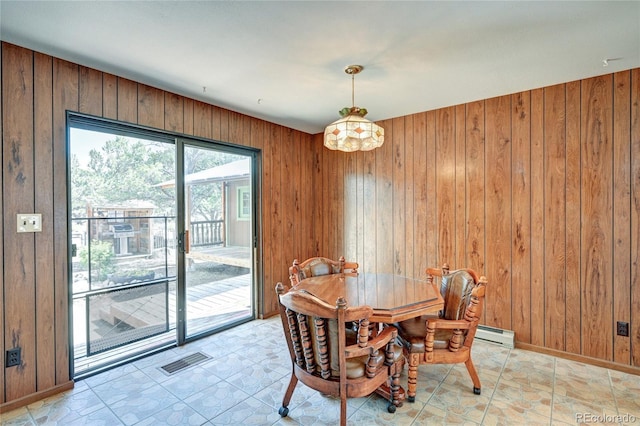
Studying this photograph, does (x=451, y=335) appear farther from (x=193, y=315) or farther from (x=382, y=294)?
(x=193, y=315)

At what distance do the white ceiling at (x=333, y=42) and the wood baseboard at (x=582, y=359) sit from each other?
2476mm

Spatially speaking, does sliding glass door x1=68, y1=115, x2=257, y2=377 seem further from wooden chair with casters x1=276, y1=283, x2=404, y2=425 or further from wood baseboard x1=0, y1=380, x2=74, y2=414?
wooden chair with casters x1=276, y1=283, x2=404, y2=425

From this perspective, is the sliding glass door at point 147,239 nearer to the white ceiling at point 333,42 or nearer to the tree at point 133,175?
the tree at point 133,175

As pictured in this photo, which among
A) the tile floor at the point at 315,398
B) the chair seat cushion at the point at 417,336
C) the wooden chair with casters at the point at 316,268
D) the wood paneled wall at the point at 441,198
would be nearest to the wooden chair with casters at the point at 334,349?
the chair seat cushion at the point at 417,336

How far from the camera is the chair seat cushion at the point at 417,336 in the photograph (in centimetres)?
224

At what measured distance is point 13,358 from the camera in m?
2.19

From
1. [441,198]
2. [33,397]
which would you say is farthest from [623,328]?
[33,397]

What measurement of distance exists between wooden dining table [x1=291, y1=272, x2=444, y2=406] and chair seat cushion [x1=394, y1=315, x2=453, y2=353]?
10.4 inches

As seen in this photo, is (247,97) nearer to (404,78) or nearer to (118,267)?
(404,78)

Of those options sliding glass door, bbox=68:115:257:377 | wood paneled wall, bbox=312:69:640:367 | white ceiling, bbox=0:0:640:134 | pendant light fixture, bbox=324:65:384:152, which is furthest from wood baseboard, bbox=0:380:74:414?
wood paneled wall, bbox=312:69:640:367

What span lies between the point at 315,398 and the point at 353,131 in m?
1.96

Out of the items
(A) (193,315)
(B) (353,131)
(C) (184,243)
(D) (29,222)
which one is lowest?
(A) (193,315)

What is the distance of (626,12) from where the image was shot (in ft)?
6.07

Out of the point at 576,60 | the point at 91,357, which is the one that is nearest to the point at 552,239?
the point at 576,60
